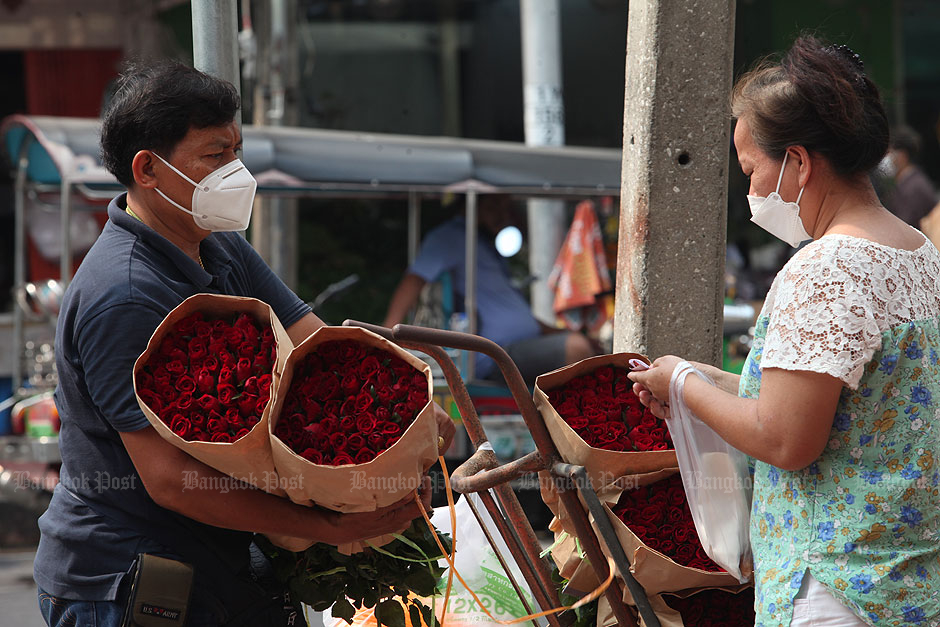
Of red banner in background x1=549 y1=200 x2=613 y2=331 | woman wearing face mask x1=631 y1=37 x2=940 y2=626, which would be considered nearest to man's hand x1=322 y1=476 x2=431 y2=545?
woman wearing face mask x1=631 y1=37 x2=940 y2=626

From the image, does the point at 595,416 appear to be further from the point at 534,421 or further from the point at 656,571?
the point at 656,571

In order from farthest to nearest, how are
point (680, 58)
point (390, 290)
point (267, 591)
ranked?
point (390, 290)
point (680, 58)
point (267, 591)

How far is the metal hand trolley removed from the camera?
6.97 feet

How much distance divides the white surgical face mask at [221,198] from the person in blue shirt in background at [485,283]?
373 cm

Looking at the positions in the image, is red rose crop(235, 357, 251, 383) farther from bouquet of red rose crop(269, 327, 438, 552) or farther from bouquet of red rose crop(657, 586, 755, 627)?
bouquet of red rose crop(657, 586, 755, 627)

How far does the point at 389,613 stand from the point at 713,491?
0.78 metres

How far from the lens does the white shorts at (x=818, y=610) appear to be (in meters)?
1.89

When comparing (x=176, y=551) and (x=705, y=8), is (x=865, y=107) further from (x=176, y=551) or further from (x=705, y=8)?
(x=176, y=551)

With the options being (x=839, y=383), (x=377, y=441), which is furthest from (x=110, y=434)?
(x=839, y=383)

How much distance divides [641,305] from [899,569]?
1210 mm

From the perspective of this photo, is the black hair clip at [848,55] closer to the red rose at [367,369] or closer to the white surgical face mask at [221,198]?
the red rose at [367,369]

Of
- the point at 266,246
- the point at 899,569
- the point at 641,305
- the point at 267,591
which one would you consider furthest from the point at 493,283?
the point at 899,569

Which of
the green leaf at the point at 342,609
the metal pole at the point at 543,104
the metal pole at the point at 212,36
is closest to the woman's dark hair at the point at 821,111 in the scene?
the green leaf at the point at 342,609

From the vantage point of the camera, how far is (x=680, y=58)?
2893 millimetres
